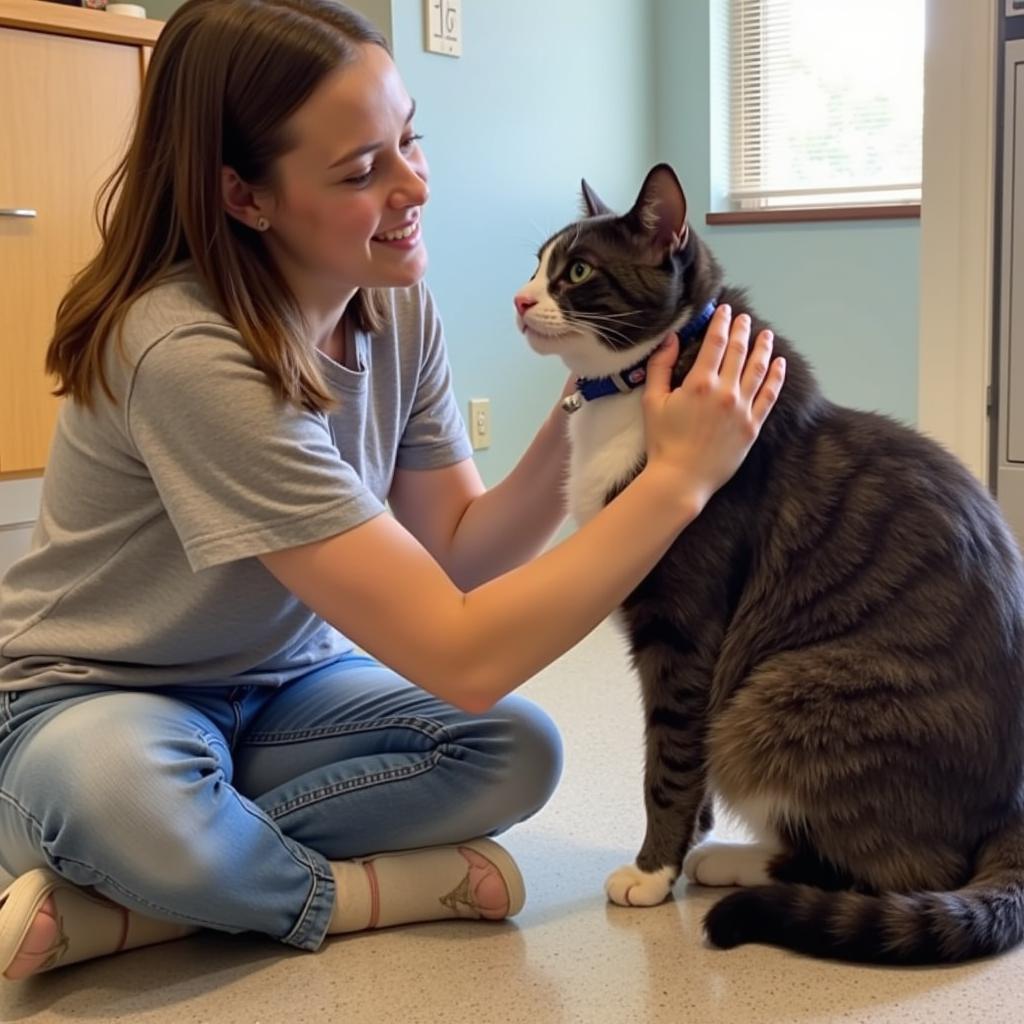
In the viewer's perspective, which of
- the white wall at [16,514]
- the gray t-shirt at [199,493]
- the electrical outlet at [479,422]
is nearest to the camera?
the gray t-shirt at [199,493]

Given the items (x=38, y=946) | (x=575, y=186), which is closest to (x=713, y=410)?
(x=38, y=946)

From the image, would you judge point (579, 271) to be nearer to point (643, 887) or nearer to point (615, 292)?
point (615, 292)

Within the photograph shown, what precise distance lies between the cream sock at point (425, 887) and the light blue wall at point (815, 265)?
226 cm

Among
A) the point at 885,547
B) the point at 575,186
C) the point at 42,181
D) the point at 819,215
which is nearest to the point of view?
the point at 885,547

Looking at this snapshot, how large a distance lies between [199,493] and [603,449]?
17.2 inches

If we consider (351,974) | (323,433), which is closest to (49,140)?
(323,433)

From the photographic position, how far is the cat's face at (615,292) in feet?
4.44

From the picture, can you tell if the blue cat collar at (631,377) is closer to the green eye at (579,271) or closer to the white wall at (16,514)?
the green eye at (579,271)

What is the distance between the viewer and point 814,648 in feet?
4.28

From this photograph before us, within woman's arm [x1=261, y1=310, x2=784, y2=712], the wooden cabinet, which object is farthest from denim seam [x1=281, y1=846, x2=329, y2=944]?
the wooden cabinet

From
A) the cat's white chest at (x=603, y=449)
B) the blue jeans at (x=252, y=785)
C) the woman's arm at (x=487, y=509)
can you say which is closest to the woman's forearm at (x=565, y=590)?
the cat's white chest at (x=603, y=449)

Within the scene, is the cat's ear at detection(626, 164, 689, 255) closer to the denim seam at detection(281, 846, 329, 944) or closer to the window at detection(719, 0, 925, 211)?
the denim seam at detection(281, 846, 329, 944)

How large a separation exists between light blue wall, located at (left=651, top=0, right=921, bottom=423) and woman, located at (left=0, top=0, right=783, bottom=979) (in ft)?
7.12

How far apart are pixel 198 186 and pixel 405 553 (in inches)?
15.7
